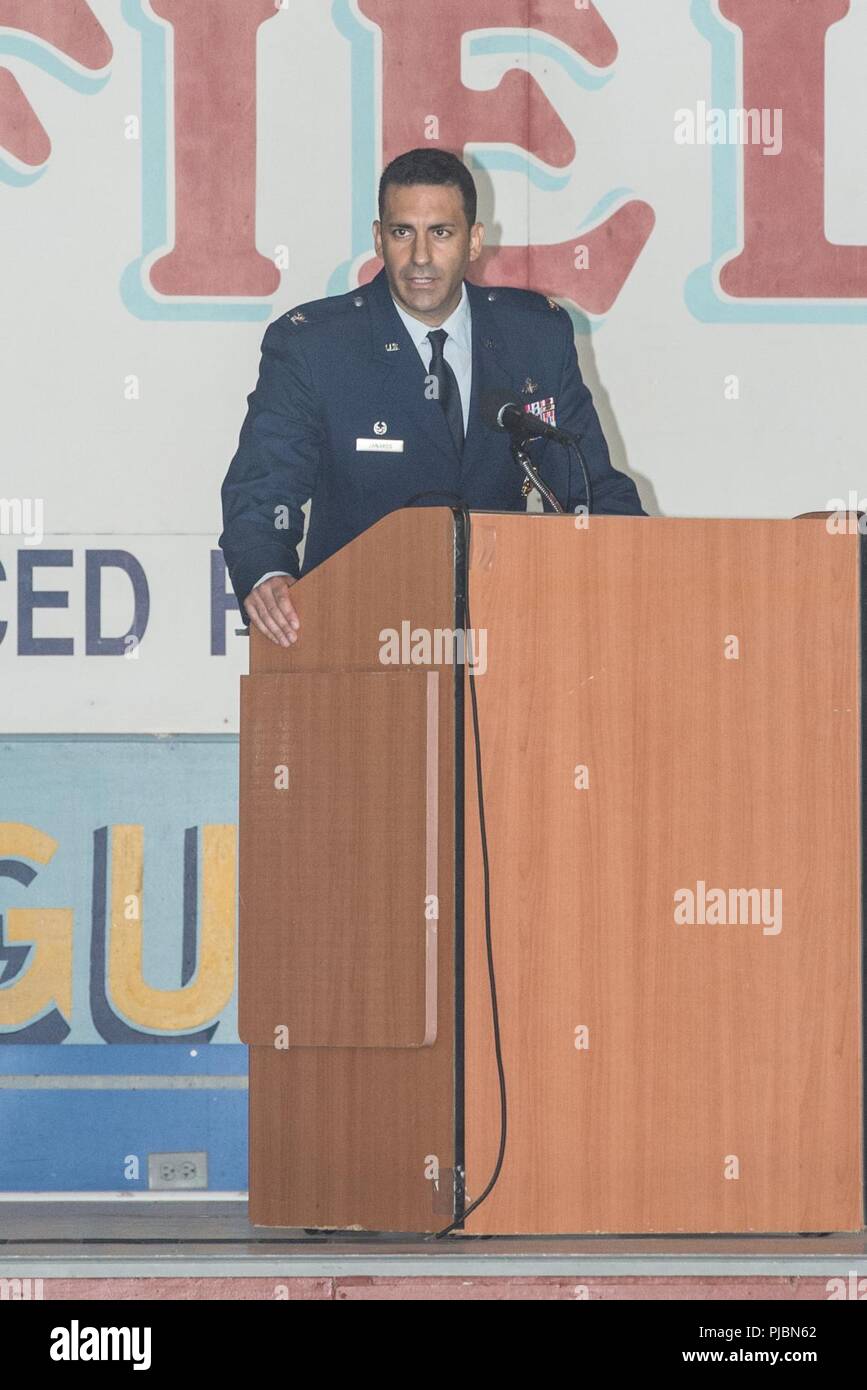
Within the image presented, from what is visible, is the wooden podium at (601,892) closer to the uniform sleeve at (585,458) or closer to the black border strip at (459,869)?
the black border strip at (459,869)

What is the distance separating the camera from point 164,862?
3500 mm

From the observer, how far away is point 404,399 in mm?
2721

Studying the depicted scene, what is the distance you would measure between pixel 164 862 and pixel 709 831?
1.71 meters

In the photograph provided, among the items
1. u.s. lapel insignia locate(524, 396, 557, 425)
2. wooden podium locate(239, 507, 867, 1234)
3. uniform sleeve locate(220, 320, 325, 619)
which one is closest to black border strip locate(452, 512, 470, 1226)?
wooden podium locate(239, 507, 867, 1234)

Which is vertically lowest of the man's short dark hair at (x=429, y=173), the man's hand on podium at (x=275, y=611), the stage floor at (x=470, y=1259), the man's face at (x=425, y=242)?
the stage floor at (x=470, y=1259)

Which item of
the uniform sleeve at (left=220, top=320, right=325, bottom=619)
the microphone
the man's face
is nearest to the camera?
the microphone

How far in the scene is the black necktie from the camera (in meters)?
2.71

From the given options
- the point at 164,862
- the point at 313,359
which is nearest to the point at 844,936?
the point at 313,359

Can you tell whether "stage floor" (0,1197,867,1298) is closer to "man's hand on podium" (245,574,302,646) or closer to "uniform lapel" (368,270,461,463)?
"man's hand on podium" (245,574,302,646)

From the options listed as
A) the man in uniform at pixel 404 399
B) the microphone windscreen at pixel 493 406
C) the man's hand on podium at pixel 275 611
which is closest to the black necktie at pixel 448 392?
the man in uniform at pixel 404 399

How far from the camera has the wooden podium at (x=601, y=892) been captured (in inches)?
79.6

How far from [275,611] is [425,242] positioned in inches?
34.2

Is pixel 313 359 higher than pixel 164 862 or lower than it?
higher

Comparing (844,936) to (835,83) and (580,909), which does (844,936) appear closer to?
(580,909)
